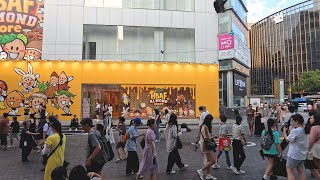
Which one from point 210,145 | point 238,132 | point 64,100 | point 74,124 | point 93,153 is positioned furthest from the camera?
point 64,100

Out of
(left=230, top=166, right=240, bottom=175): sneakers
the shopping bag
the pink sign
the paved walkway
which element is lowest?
the paved walkway

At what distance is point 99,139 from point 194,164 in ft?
15.1

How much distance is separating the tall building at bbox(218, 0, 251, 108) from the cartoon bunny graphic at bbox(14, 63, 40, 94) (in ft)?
55.2

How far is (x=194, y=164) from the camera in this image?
9242mm

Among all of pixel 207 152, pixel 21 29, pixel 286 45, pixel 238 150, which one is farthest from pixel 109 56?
pixel 286 45

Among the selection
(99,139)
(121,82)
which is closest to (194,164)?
(99,139)

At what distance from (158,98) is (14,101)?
1233 centimetres

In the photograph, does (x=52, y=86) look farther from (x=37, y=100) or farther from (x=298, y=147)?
(x=298, y=147)

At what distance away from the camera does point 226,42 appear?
26984 mm

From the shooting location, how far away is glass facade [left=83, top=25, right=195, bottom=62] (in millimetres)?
25781

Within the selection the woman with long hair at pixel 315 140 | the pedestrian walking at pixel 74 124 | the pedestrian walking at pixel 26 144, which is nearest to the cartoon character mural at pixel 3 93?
the pedestrian walking at pixel 74 124

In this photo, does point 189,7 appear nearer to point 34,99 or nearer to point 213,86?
→ point 213,86

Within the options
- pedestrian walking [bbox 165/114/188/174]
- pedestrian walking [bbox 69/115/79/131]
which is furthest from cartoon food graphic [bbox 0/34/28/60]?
pedestrian walking [bbox 165/114/188/174]

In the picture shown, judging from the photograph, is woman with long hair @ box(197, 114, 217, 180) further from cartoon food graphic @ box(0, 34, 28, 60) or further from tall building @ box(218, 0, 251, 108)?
cartoon food graphic @ box(0, 34, 28, 60)
